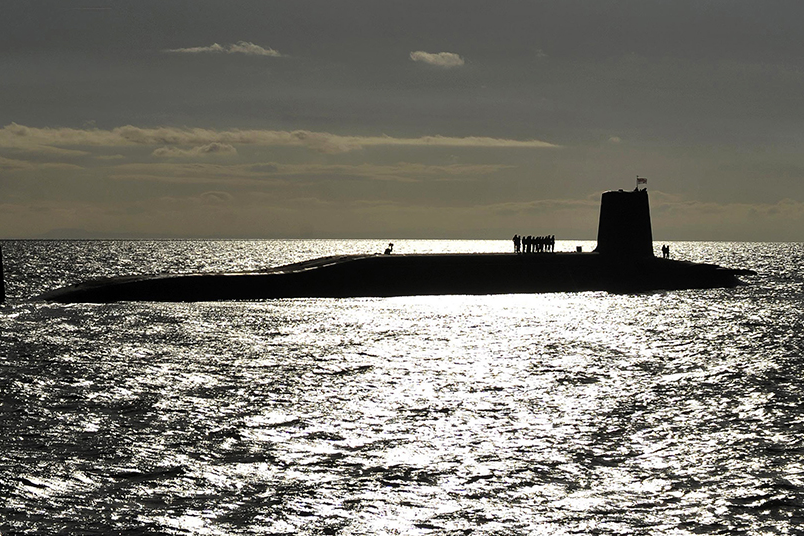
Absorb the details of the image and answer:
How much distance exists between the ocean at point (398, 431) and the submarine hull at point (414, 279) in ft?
45.4

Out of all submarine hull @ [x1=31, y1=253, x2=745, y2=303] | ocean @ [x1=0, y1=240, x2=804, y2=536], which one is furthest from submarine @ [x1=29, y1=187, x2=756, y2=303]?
ocean @ [x1=0, y1=240, x2=804, y2=536]

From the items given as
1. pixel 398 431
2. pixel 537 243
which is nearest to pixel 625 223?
pixel 537 243

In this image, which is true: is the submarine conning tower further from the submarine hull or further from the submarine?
the submarine hull

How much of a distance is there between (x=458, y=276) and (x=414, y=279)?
348cm

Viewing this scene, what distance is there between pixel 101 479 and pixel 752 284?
78.1m

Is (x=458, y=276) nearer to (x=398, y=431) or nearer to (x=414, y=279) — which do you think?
(x=414, y=279)

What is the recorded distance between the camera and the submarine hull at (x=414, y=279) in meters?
52.6

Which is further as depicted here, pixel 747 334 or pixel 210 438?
pixel 747 334

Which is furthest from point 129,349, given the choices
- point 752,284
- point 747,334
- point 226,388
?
point 752,284

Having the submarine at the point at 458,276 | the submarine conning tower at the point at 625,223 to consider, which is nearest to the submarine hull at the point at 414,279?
the submarine at the point at 458,276

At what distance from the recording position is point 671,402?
2227 cm

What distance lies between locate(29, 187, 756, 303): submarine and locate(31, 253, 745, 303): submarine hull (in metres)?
0.07

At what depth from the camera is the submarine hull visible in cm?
5256

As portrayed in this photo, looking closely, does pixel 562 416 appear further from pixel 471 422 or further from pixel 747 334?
pixel 747 334
